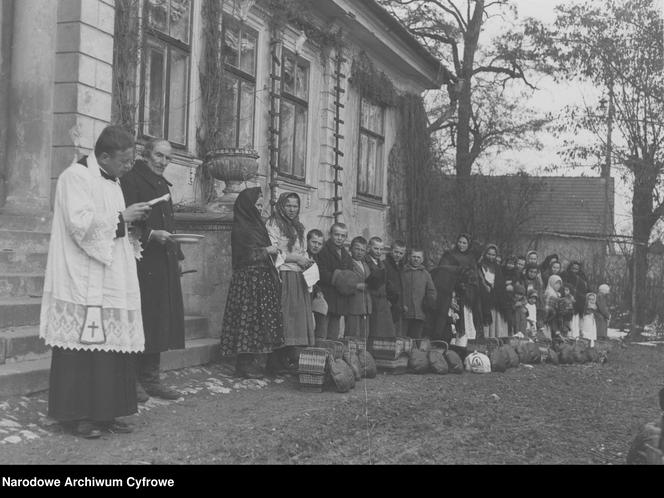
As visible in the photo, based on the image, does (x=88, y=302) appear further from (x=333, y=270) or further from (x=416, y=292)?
(x=416, y=292)

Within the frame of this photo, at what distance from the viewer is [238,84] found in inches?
441

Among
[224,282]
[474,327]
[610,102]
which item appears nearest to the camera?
[224,282]

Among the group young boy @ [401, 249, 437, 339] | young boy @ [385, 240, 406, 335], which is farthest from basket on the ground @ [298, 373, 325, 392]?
young boy @ [401, 249, 437, 339]

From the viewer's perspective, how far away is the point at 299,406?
21.2ft

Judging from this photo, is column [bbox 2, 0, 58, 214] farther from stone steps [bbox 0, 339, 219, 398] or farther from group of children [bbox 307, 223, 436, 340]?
group of children [bbox 307, 223, 436, 340]

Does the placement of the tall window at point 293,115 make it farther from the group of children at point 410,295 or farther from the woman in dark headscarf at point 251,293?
the woman in dark headscarf at point 251,293

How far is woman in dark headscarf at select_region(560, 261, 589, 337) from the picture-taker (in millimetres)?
12258

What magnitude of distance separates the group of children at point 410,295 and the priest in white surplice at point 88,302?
3683 millimetres

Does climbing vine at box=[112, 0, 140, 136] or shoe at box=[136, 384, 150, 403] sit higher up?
climbing vine at box=[112, 0, 140, 136]

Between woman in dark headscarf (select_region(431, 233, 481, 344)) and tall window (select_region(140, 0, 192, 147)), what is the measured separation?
3.63 meters

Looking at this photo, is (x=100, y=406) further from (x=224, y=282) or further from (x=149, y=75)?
(x=149, y=75)

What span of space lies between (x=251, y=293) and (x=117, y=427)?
2.34 m

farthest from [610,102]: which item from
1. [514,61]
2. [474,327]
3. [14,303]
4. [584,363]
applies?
[14,303]

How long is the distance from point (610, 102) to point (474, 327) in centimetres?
863
